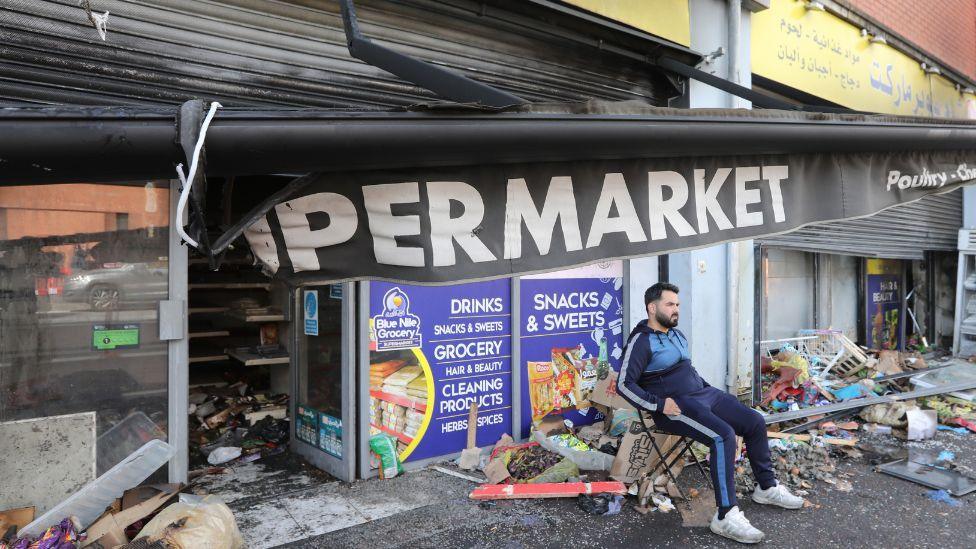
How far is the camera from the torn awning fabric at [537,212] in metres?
2.01

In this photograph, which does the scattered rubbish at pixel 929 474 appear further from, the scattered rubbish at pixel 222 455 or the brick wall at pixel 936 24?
the brick wall at pixel 936 24

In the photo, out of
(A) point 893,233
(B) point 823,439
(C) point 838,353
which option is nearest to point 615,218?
(B) point 823,439

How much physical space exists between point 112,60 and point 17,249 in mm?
1317

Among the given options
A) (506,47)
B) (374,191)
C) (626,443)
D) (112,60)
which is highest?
(506,47)

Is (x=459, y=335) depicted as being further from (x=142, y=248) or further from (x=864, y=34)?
(x=864, y=34)

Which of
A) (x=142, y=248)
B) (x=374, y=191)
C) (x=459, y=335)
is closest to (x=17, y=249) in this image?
(x=142, y=248)

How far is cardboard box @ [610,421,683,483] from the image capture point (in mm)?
4980

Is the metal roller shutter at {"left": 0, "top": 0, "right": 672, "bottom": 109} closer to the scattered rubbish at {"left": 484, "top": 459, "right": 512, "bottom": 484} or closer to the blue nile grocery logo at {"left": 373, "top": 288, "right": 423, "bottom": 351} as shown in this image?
the blue nile grocery logo at {"left": 373, "top": 288, "right": 423, "bottom": 351}

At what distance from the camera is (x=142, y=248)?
4.17 metres

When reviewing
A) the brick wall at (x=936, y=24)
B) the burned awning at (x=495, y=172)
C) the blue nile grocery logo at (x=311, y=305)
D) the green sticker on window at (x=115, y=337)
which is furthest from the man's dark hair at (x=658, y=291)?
the brick wall at (x=936, y=24)

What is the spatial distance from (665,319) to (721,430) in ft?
2.90

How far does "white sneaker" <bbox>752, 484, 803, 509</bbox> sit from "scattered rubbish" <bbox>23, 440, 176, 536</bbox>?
4.27m

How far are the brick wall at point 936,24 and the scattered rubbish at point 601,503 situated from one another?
807 cm

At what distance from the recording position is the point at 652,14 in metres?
6.41
